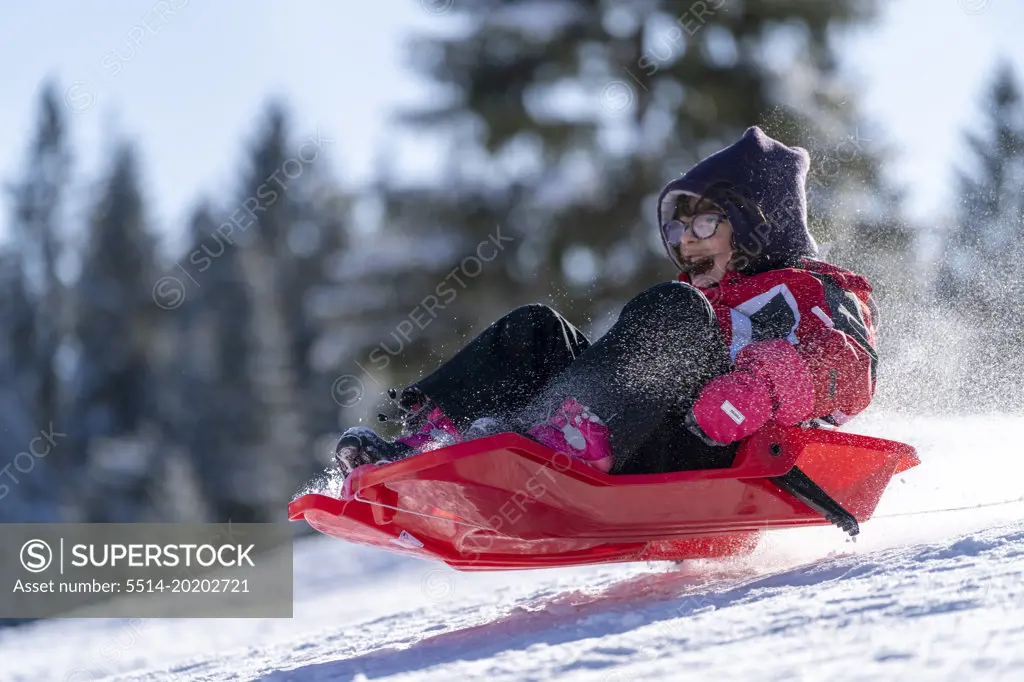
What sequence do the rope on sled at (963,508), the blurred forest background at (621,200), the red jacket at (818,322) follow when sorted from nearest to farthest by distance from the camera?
the red jacket at (818,322), the rope on sled at (963,508), the blurred forest background at (621,200)

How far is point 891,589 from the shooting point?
6.45 feet

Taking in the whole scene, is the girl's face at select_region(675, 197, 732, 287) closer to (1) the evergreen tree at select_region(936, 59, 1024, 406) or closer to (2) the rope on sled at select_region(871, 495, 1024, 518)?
(2) the rope on sled at select_region(871, 495, 1024, 518)

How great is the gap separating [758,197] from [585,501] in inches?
46.1

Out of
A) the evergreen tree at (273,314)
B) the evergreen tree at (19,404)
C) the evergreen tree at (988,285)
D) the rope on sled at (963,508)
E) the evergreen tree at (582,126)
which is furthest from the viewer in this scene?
the evergreen tree at (273,314)

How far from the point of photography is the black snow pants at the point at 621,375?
241 centimetres

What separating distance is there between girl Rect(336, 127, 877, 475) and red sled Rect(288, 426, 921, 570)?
75mm

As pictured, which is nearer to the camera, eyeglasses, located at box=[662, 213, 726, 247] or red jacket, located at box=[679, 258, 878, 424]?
red jacket, located at box=[679, 258, 878, 424]

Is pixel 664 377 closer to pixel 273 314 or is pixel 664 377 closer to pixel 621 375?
pixel 621 375

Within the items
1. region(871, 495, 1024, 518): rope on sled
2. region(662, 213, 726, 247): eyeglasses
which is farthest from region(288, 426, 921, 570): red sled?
region(662, 213, 726, 247): eyeglasses

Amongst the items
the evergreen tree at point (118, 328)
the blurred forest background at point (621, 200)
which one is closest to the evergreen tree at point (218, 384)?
the evergreen tree at point (118, 328)

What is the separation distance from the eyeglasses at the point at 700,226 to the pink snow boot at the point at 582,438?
0.89 metres

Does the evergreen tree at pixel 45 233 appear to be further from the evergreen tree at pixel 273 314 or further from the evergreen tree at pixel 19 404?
the evergreen tree at pixel 273 314

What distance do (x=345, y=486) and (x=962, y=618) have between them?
139cm

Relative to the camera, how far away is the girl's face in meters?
3.00
